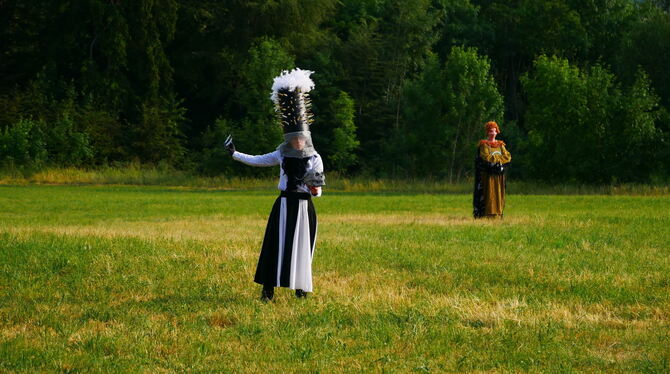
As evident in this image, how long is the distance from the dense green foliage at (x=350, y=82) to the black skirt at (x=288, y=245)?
132 ft

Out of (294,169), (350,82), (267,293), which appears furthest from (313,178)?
(350,82)

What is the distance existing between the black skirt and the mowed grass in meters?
0.30

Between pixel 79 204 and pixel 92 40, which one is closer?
pixel 79 204

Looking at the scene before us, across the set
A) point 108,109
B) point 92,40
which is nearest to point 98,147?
point 108,109

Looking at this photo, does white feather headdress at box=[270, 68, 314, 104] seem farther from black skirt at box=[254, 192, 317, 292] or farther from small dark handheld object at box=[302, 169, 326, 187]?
black skirt at box=[254, 192, 317, 292]

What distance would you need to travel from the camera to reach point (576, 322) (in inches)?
379

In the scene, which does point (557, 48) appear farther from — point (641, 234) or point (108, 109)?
point (641, 234)

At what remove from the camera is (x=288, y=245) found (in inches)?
436

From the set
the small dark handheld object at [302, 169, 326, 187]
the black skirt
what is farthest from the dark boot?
the small dark handheld object at [302, 169, 326, 187]

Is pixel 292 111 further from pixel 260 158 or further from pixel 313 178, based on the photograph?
pixel 313 178

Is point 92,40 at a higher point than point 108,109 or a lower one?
higher

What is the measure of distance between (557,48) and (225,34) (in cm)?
2406

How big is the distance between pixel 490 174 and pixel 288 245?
13550 millimetres

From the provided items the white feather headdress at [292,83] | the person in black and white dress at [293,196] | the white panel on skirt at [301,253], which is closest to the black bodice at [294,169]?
the person in black and white dress at [293,196]
